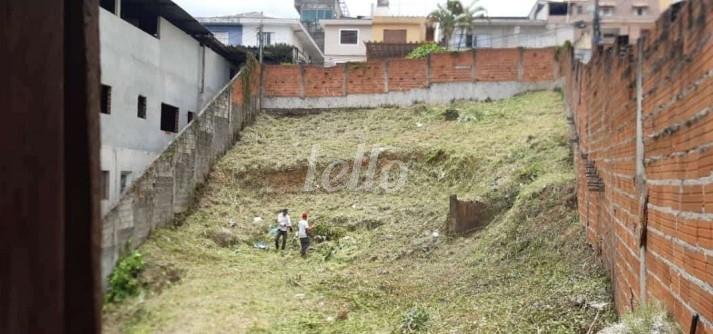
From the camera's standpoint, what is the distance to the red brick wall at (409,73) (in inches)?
629

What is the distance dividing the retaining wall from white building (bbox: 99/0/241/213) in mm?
2413

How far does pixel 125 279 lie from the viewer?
26.9 ft

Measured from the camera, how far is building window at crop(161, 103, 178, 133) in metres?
12.9

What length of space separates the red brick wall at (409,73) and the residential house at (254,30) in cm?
607

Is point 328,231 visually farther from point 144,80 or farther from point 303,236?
point 144,80

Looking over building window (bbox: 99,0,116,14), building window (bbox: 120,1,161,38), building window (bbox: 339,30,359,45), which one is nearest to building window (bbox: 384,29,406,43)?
building window (bbox: 339,30,359,45)

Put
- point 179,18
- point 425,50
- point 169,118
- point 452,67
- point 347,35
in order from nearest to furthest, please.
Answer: point 179,18, point 169,118, point 452,67, point 425,50, point 347,35

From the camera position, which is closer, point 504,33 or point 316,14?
point 504,33

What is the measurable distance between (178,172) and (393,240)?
Result: 13.2 feet

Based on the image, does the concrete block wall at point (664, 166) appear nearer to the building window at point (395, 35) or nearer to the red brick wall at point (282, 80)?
the red brick wall at point (282, 80)

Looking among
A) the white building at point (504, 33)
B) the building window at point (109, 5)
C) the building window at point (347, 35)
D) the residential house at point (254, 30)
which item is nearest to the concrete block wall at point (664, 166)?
the building window at point (109, 5)

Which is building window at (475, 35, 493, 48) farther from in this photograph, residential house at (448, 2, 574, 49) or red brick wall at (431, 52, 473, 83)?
red brick wall at (431, 52, 473, 83)

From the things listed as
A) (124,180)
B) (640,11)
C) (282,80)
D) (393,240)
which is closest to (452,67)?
(282,80)

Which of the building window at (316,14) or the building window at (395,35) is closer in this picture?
the building window at (395,35)
